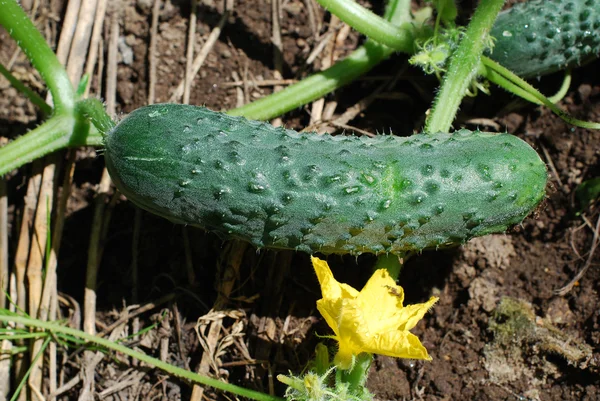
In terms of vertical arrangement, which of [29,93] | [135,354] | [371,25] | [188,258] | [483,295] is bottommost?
[135,354]

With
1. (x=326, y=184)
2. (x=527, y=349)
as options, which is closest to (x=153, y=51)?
(x=326, y=184)

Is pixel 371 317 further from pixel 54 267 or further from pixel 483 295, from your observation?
pixel 54 267

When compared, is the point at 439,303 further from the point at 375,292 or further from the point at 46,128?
the point at 46,128

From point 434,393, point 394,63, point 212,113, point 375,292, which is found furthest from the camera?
point 394,63

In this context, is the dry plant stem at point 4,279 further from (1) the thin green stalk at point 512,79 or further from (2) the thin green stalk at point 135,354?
(1) the thin green stalk at point 512,79

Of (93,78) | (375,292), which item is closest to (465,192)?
(375,292)

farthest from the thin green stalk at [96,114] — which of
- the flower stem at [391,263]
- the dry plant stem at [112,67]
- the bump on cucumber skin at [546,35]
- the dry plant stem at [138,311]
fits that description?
the bump on cucumber skin at [546,35]
